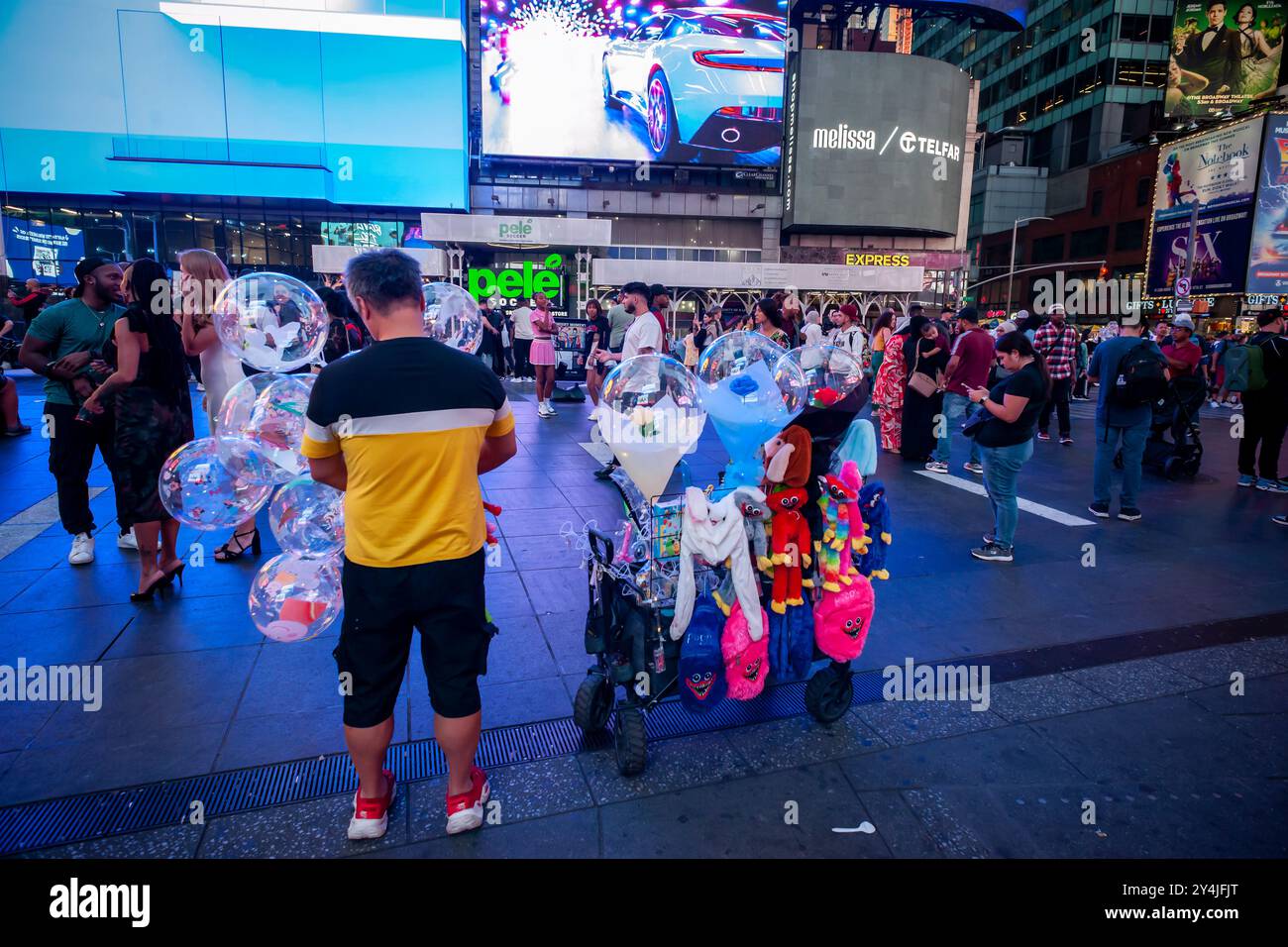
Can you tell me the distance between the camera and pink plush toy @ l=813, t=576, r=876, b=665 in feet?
9.61

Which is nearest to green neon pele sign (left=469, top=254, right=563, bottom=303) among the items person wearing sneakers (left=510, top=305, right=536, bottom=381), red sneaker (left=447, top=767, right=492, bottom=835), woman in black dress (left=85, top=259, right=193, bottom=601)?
person wearing sneakers (left=510, top=305, right=536, bottom=381)

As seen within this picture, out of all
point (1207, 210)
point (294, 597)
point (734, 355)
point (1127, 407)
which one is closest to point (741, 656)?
point (734, 355)

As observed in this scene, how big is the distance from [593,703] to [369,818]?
977mm

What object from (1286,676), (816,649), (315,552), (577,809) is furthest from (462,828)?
(1286,676)

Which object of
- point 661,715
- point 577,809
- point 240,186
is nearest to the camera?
point 577,809

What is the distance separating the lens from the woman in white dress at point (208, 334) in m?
4.08

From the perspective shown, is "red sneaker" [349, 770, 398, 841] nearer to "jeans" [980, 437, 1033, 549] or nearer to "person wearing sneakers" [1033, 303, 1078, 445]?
"jeans" [980, 437, 1033, 549]

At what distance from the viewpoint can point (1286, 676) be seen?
3.60 m

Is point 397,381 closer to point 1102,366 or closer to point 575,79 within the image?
point 1102,366

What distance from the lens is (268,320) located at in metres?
3.35

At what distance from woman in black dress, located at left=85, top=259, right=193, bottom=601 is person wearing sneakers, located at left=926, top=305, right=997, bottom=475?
23.7ft

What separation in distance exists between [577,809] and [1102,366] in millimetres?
6741

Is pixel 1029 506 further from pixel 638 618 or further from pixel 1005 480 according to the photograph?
pixel 638 618

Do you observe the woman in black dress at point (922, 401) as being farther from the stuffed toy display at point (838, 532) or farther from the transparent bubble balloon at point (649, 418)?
the transparent bubble balloon at point (649, 418)
